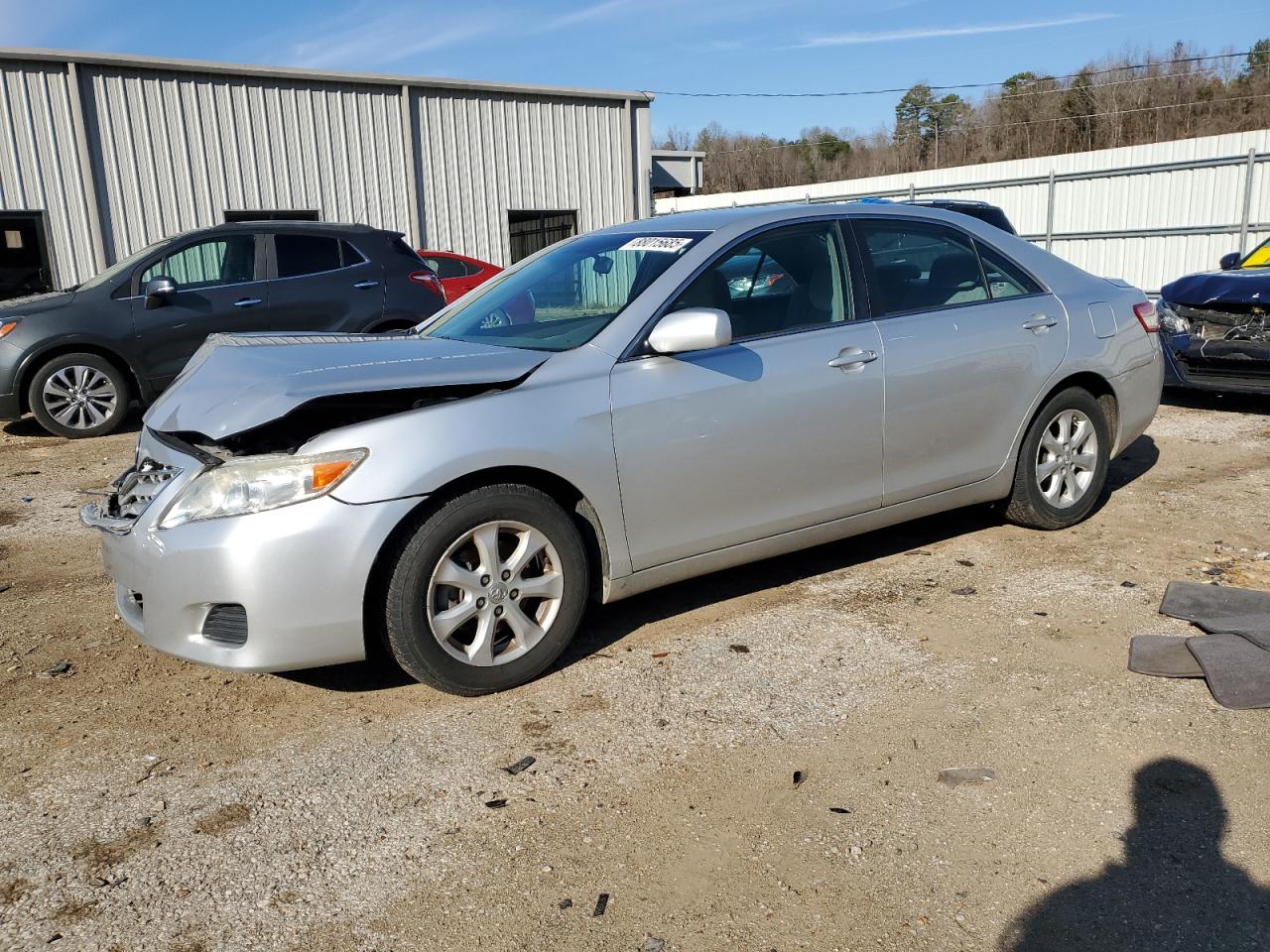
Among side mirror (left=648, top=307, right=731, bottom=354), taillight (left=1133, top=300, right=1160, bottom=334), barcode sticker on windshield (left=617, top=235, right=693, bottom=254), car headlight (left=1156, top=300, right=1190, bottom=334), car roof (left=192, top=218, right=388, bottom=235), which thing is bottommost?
car headlight (left=1156, top=300, right=1190, bottom=334)

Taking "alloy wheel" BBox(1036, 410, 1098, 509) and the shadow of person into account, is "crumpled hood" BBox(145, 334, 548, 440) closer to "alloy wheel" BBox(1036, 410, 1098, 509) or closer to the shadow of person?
the shadow of person

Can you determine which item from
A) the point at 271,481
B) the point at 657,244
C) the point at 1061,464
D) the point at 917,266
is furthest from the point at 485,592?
the point at 1061,464

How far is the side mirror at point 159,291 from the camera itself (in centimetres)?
878

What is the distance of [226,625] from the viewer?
131 inches

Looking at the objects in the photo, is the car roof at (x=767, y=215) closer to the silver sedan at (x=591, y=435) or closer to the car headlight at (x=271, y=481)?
the silver sedan at (x=591, y=435)

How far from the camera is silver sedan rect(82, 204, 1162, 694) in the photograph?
331 centimetres

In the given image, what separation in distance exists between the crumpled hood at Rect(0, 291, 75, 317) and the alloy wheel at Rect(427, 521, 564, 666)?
6955mm

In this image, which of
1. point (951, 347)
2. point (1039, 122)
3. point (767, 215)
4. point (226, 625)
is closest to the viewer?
point (226, 625)

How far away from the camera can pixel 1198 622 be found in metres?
4.06

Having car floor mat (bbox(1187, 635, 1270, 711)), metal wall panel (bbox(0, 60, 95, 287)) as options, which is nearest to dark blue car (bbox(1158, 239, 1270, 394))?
car floor mat (bbox(1187, 635, 1270, 711))

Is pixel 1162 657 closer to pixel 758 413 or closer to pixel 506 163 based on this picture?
pixel 758 413

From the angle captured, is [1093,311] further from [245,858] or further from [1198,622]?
[245,858]

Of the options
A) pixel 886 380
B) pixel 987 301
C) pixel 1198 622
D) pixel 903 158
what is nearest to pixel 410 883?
pixel 886 380

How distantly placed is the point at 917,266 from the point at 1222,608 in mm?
1943
